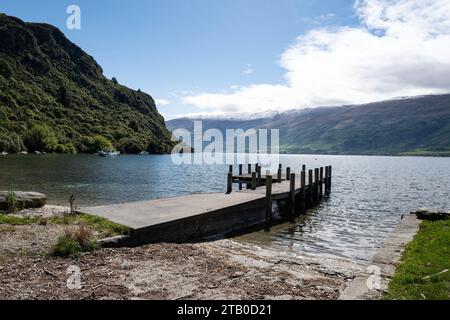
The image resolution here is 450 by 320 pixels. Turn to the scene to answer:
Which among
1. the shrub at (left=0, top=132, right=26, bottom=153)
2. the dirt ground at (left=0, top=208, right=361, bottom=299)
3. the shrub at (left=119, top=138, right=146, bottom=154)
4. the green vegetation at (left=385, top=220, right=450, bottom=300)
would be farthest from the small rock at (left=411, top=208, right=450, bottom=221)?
the shrub at (left=119, top=138, right=146, bottom=154)

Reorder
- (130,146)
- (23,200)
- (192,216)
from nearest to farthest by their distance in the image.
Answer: (192,216)
(23,200)
(130,146)

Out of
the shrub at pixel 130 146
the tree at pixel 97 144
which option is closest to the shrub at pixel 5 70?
the tree at pixel 97 144

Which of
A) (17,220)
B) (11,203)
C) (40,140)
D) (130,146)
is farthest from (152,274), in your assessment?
(130,146)

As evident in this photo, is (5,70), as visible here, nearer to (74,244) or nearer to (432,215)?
(74,244)

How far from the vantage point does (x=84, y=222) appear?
1362cm

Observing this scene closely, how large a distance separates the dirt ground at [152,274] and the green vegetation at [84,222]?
119 centimetres

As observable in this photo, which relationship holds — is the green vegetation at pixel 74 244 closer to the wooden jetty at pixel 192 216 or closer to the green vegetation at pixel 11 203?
the wooden jetty at pixel 192 216

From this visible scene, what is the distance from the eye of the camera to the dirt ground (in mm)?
7598

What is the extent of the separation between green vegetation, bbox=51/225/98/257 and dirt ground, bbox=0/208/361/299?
30 centimetres

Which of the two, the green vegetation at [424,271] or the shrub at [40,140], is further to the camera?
the shrub at [40,140]

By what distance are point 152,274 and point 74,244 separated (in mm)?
2850

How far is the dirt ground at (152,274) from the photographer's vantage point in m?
7.60

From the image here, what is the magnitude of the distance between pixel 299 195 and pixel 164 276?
74.5ft

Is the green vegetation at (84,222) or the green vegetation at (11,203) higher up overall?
the green vegetation at (11,203)
